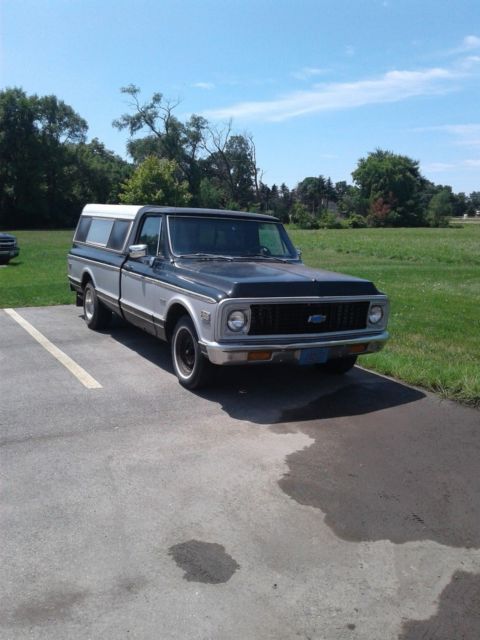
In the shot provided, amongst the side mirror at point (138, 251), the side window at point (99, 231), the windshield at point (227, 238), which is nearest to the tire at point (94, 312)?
the side window at point (99, 231)

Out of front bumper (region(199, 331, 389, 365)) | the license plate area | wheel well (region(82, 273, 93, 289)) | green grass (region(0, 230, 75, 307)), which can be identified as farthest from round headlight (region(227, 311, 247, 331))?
green grass (region(0, 230, 75, 307))

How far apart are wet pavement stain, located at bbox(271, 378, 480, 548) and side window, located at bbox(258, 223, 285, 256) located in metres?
2.21

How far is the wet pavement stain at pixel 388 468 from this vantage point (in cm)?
366

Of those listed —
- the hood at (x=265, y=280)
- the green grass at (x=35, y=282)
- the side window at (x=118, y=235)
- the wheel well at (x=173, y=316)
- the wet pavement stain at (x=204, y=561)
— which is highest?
the side window at (x=118, y=235)

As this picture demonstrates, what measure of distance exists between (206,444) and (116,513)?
1.23 m

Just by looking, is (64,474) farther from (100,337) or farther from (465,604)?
(100,337)

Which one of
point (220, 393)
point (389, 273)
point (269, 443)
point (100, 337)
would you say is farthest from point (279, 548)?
point (389, 273)

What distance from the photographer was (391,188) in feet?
348

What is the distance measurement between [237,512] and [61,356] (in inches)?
176

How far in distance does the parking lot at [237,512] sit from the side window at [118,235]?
244 cm

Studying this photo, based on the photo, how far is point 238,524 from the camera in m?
3.62

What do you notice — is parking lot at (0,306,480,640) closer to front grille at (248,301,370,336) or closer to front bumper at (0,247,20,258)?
front grille at (248,301,370,336)

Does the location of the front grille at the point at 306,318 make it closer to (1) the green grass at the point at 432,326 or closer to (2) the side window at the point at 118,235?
(1) the green grass at the point at 432,326

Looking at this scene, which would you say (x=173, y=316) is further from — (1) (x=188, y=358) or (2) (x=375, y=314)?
(2) (x=375, y=314)
